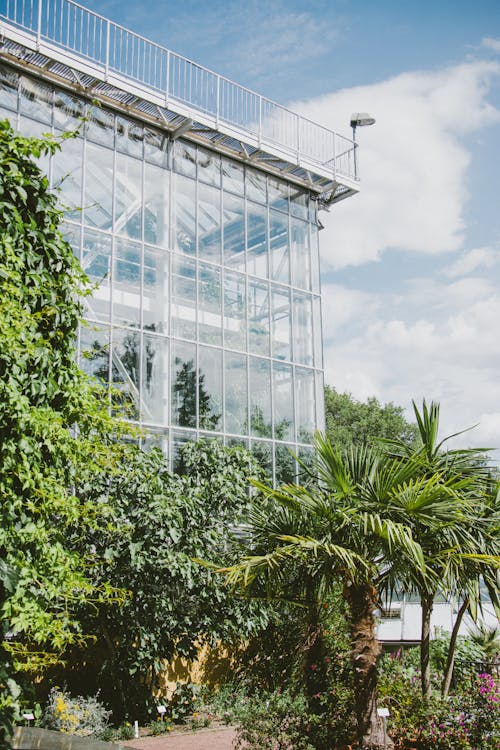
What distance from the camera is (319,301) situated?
2066 cm

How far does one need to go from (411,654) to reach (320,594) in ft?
26.6

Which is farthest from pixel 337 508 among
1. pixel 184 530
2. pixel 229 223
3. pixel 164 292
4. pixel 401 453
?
pixel 229 223

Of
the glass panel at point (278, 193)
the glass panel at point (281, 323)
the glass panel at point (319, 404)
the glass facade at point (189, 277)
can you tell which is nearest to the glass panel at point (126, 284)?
the glass facade at point (189, 277)

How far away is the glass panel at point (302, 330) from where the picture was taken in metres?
20.0

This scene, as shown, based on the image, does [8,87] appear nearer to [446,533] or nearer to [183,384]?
[183,384]

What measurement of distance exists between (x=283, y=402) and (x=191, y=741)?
9331 mm

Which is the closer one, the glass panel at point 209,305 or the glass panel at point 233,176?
the glass panel at point 209,305

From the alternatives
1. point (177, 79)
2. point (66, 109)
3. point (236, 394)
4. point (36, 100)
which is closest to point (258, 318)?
point (236, 394)

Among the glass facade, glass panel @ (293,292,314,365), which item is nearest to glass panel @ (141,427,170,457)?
the glass facade

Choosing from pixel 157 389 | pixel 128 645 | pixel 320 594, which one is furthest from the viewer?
pixel 157 389

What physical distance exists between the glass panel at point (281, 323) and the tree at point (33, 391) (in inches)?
501

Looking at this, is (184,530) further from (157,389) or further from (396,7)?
(396,7)

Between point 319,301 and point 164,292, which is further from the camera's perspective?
point 319,301

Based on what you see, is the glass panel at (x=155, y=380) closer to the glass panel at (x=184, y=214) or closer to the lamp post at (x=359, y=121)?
the glass panel at (x=184, y=214)
